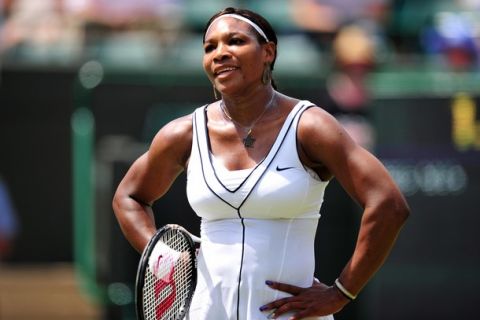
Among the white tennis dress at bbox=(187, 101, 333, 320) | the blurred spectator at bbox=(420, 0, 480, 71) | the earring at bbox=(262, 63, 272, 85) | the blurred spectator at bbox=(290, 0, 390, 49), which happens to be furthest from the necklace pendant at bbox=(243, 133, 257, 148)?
the blurred spectator at bbox=(290, 0, 390, 49)

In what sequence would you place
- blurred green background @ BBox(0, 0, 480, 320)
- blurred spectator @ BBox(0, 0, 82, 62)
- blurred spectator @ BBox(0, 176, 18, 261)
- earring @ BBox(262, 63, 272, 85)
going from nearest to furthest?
earring @ BBox(262, 63, 272, 85) → blurred green background @ BBox(0, 0, 480, 320) → blurred spectator @ BBox(0, 176, 18, 261) → blurred spectator @ BBox(0, 0, 82, 62)

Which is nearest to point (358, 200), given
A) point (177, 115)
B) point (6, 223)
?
point (177, 115)

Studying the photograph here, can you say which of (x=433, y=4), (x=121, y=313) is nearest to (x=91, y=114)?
(x=121, y=313)

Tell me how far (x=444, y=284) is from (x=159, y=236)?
15.9 ft

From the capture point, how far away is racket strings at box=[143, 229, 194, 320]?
14.7 ft

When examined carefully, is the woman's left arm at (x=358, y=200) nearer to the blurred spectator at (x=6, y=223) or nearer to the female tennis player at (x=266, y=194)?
the female tennis player at (x=266, y=194)

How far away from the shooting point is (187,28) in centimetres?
1206

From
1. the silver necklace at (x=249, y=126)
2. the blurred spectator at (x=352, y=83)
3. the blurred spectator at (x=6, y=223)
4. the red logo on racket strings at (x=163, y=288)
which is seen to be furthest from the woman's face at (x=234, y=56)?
the blurred spectator at (x=6, y=223)

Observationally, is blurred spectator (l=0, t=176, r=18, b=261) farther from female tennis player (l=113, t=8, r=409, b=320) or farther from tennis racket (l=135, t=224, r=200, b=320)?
female tennis player (l=113, t=8, r=409, b=320)

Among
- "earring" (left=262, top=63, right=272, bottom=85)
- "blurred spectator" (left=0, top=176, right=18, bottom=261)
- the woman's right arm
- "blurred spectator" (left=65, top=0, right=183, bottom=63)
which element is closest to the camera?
"earring" (left=262, top=63, right=272, bottom=85)

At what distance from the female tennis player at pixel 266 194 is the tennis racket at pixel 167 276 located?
8 cm

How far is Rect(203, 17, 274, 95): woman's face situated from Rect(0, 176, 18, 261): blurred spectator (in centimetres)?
644

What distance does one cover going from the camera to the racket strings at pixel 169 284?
4.49m

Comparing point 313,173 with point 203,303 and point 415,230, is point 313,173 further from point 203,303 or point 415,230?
point 415,230
